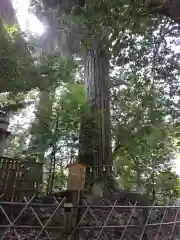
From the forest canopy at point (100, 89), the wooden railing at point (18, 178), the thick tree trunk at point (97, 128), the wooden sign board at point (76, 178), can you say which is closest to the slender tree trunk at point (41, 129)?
the forest canopy at point (100, 89)

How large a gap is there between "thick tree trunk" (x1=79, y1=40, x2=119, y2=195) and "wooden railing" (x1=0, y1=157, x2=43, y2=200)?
119 cm

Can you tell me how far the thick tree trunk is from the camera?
6.14m

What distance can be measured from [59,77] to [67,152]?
2.18 m

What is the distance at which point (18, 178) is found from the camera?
5254mm

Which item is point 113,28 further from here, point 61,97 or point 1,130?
point 1,130

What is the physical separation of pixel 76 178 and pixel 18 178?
2263 millimetres

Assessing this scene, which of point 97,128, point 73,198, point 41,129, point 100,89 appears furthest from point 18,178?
point 100,89

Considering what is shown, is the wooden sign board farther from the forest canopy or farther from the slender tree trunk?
the slender tree trunk

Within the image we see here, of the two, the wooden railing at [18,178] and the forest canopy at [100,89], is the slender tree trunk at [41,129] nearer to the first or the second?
the forest canopy at [100,89]

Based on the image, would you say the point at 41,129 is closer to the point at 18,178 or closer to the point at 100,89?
the point at 18,178

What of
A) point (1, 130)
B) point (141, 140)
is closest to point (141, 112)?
point (141, 140)

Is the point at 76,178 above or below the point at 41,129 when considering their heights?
below

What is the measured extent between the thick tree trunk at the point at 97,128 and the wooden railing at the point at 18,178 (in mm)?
1191

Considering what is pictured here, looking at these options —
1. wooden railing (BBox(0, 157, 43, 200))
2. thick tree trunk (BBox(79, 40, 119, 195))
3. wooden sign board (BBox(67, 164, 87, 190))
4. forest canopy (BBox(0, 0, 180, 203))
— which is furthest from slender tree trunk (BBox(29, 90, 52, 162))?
wooden sign board (BBox(67, 164, 87, 190))
